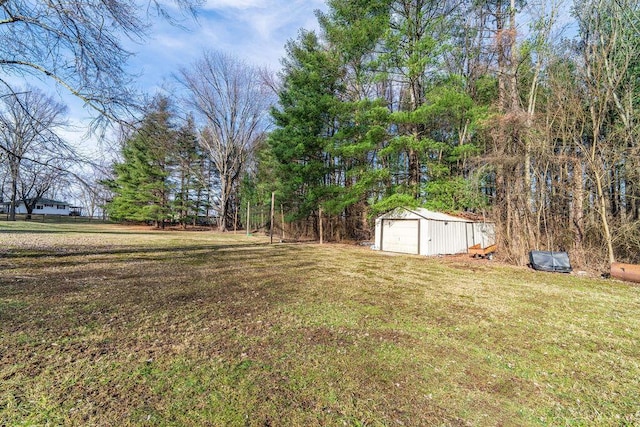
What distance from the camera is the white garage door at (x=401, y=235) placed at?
11414mm

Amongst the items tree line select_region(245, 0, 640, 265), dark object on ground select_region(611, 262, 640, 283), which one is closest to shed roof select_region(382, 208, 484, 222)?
tree line select_region(245, 0, 640, 265)

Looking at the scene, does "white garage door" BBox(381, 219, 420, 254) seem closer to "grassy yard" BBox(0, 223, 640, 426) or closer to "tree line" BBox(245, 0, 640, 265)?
"tree line" BBox(245, 0, 640, 265)

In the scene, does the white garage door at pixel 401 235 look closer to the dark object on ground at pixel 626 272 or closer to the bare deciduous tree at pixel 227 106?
the dark object on ground at pixel 626 272

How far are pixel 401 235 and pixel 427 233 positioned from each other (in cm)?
118

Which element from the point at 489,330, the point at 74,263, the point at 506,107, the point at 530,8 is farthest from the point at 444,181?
the point at 74,263

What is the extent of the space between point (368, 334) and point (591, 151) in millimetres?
9748

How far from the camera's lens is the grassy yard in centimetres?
186

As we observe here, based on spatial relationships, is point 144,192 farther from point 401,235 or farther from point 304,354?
point 304,354

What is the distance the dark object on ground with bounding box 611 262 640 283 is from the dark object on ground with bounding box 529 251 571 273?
3.03 feet

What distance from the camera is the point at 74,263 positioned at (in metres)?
6.52

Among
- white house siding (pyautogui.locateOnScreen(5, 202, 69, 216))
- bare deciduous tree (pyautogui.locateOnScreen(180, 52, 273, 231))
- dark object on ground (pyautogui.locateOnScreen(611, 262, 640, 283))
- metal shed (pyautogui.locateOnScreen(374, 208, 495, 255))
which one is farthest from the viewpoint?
white house siding (pyautogui.locateOnScreen(5, 202, 69, 216))

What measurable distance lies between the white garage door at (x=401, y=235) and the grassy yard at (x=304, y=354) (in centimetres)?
606

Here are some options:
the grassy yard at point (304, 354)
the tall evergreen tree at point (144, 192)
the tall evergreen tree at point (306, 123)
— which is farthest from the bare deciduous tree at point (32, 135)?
the tall evergreen tree at point (144, 192)

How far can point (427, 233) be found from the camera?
11016 mm
